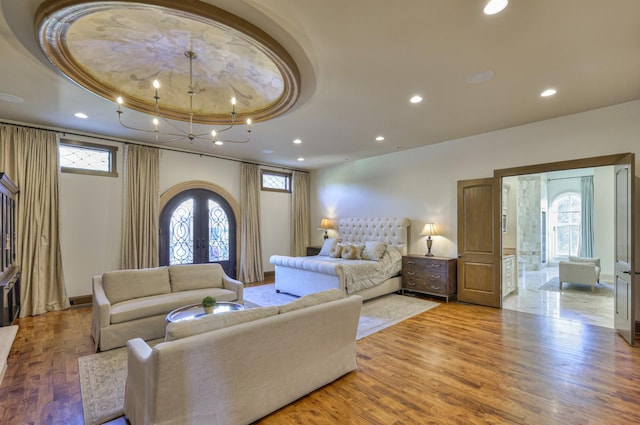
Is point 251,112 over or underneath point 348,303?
over

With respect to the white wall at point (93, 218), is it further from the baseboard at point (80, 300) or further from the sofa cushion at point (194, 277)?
the sofa cushion at point (194, 277)

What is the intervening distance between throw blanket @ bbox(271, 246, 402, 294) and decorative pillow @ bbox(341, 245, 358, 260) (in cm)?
12

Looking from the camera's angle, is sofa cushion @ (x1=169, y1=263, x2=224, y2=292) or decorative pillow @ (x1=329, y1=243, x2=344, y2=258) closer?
sofa cushion @ (x1=169, y1=263, x2=224, y2=292)

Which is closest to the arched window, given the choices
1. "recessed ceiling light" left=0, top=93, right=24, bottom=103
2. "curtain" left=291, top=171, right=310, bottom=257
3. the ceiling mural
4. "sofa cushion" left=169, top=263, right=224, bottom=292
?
"curtain" left=291, top=171, right=310, bottom=257

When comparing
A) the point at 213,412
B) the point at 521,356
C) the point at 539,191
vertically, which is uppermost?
the point at 539,191

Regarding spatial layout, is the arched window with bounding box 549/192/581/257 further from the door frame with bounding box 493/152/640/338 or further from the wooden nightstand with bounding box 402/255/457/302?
the wooden nightstand with bounding box 402/255/457/302

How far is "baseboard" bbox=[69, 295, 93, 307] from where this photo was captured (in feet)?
16.6

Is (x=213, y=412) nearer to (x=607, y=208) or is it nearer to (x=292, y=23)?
(x=292, y=23)

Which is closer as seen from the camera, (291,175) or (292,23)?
(292,23)

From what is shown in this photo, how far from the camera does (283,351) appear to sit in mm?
2232

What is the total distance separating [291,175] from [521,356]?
6.52 meters

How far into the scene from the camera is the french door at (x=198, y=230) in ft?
20.1

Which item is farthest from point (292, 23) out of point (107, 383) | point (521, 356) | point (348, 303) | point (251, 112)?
point (521, 356)

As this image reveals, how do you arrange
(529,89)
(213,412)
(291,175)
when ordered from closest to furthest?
(213,412) < (529,89) < (291,175)
